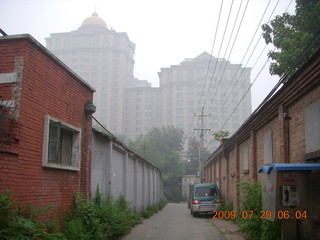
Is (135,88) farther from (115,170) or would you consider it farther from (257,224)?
(257,224)

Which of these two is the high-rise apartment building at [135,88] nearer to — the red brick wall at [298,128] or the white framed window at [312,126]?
the red brick wall at [298,128]

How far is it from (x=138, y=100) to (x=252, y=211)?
102 meters

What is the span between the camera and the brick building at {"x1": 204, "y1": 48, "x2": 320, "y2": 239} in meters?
7.47

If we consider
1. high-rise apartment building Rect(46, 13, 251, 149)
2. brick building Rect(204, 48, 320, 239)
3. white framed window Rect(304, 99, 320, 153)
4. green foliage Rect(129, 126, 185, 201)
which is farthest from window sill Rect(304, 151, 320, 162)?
high-rise apartment building Rect(46, 13, 251, 149)

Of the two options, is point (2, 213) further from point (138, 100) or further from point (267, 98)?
point (138, 100)

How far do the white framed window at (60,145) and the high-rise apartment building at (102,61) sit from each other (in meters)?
93.4

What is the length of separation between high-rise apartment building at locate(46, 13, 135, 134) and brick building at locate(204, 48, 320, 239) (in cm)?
9092

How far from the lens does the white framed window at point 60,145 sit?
8062 millimetres

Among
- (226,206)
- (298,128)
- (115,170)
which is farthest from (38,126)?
(226,206)

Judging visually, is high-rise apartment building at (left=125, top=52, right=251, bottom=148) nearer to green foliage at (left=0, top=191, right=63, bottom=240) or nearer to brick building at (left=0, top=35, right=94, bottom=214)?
brick building at (left=0, top=35, right=94, bottom=214)

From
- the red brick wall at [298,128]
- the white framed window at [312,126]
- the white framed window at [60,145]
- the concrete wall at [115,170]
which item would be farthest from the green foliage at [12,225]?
the red brick wall at [298,128]

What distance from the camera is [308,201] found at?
746 centimetres

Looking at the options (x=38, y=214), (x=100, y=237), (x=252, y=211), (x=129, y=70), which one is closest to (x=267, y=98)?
(x=252, y=211)

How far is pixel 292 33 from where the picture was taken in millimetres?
15758
